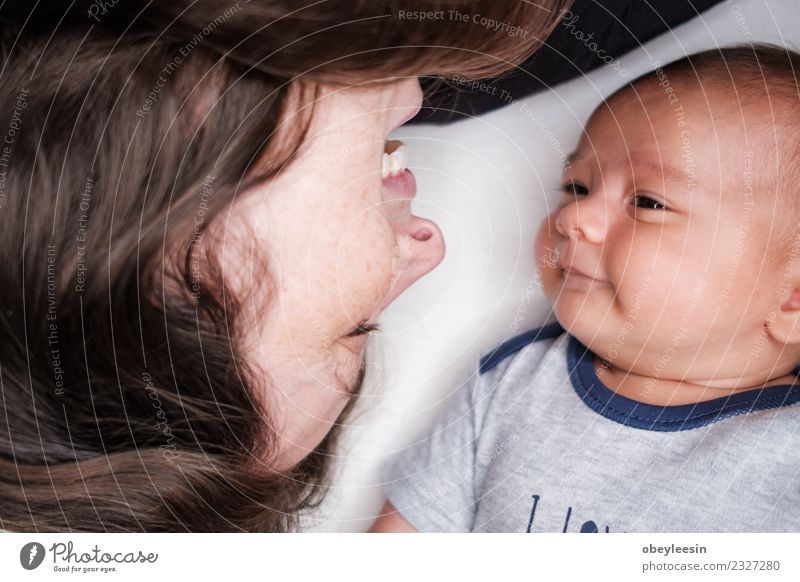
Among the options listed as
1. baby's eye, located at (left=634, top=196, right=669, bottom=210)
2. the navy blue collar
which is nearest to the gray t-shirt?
the navy blue collar

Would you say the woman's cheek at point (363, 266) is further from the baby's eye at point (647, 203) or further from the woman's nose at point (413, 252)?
the baby's eye at point (647, 203)

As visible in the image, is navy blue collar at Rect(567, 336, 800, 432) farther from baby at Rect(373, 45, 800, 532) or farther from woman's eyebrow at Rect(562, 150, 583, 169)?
woman's eyebrow at Rect(562, 150, 583, 169)

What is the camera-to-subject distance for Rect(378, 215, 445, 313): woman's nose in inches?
19.7

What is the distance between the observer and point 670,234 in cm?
47

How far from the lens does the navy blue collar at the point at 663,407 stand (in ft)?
1.59

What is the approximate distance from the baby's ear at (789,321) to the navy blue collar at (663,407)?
0.03m

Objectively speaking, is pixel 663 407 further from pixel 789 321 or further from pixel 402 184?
pixel 402 184

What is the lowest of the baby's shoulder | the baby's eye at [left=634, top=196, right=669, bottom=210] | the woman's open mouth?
the baby's shoulder

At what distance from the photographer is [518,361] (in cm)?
53

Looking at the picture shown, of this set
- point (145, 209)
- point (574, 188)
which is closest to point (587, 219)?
point (574, 188)
